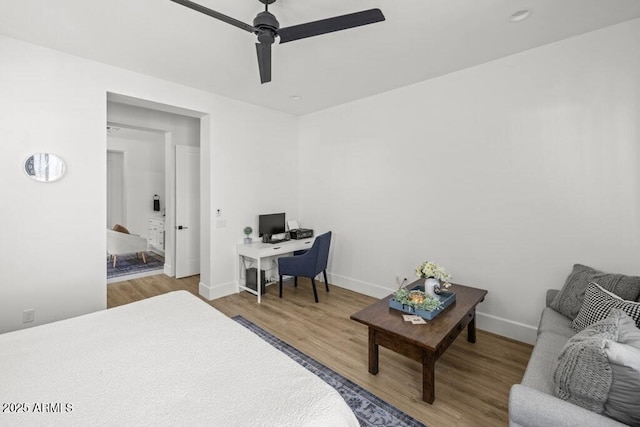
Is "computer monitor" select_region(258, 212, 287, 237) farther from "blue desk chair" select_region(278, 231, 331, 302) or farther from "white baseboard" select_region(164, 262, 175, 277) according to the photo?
"white baseboard" select_region(164, 262, 175, 277)

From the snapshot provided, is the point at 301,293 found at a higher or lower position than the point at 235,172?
lower

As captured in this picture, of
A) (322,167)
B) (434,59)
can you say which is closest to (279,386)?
(434,59)

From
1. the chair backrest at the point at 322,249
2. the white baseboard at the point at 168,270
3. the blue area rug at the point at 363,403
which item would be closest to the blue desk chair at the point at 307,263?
the chair backrest at the point at 322,249

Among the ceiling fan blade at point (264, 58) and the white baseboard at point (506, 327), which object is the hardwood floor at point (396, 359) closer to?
the white baseboard at point (506, 327)

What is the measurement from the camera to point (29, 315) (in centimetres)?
256

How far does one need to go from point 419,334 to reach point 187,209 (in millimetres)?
4221

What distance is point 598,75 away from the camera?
7.70 ft

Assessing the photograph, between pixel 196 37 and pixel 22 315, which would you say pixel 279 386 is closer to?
pixel 196 37

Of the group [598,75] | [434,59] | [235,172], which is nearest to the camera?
[598,75]

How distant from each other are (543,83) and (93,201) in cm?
451

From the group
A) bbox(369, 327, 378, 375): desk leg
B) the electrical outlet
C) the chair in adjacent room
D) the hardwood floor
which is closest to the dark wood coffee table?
bbox(369, 327, 378, 375): desk leg

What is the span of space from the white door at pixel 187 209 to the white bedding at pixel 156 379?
309 cm

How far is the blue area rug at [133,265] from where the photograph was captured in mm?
4922

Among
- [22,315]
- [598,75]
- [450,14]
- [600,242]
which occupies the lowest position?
[22,315]
